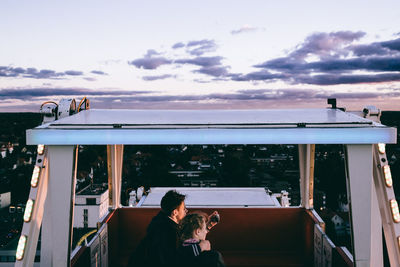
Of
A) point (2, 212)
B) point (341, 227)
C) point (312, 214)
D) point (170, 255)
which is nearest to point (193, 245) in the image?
point (170, 255)

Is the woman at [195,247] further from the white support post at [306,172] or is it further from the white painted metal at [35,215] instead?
the white support post at [306,172]

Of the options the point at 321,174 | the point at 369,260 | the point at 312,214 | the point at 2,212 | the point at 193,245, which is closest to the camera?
the point at 193,245

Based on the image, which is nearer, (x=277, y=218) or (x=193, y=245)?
(x=193, y=245)

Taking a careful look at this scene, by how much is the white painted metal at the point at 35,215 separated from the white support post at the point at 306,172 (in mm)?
4563

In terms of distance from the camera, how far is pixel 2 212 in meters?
72.0

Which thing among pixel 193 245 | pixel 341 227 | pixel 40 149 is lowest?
pixel 341 227

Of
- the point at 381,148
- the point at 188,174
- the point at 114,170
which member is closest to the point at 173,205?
the point at 381,148

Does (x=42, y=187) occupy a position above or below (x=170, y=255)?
above

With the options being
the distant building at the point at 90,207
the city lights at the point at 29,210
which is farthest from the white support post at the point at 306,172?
the distant building at the point at 90,207

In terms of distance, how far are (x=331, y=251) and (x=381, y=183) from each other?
1.71m

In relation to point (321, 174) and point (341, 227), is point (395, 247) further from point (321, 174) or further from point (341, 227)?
point (321, 174)

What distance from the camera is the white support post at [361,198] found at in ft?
12.9

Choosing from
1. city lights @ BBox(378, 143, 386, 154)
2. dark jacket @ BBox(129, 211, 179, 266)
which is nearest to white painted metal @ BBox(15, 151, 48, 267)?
dark jacket @ BBox(129, 211, 179, 266)

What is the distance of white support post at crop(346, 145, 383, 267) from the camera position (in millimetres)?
3938
